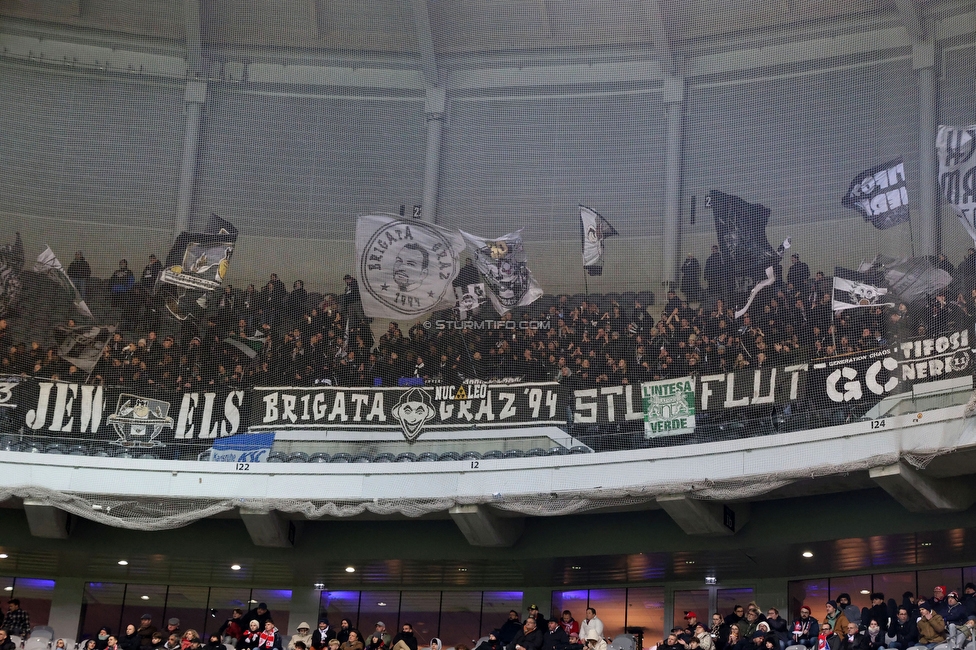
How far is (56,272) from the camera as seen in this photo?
21.5 metres

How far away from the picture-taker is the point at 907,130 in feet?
60.9

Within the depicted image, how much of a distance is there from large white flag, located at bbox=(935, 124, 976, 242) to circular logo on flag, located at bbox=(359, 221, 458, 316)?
8.11 m

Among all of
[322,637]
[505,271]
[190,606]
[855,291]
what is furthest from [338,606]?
[855,291]

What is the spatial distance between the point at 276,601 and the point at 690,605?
825 centimetres

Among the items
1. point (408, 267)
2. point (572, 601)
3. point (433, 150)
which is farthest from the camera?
point (572, 601)

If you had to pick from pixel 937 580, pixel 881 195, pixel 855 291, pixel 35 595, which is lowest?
pixel 35 595

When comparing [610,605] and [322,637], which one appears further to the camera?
[610,605]

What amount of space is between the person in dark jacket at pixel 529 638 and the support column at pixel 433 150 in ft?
23.7

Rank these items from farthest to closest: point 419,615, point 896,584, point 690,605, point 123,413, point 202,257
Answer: point 419,615 → point 690,605 → point 202,257 → point 123,413 → point 896,584

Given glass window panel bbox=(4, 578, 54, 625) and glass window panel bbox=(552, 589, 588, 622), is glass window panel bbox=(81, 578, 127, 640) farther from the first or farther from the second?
glass window panel bbox=(552, 589, 588, 622)

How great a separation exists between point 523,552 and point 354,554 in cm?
311

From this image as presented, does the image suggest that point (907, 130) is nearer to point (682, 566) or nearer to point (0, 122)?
point (682, 566)

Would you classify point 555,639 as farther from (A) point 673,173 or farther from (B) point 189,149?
(B) point 189,149

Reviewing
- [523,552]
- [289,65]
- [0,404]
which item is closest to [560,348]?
[523,552]
